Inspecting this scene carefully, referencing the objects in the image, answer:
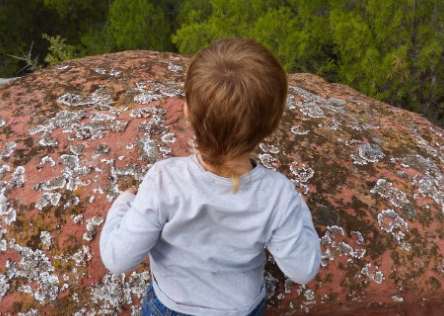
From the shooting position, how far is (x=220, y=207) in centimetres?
111

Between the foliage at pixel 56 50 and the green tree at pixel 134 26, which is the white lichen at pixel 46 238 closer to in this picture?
the foliage at pixel 56 50

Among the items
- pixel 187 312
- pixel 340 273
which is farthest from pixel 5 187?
pixel 340 273

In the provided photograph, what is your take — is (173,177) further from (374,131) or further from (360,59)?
(360,59)

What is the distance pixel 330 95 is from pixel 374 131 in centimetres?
44

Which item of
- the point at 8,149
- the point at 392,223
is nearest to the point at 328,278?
the point at 392,223

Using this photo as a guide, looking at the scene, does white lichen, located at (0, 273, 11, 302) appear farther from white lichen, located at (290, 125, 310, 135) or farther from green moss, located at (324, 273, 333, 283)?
white lichen, located at (290, 125, 310, 135)

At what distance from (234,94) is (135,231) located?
0.50 metres

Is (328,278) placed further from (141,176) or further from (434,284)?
(141,176)

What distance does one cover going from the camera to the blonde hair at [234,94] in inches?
37.0

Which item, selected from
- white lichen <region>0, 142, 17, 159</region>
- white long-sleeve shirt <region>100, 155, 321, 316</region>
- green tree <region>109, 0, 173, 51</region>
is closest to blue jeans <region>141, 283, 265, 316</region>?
white long-sleeve shirt <region>100, 155, 321, 316</region>

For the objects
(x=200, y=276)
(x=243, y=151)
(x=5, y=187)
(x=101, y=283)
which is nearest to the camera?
(x=243, y=151)

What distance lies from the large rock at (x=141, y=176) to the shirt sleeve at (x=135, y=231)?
560 mm

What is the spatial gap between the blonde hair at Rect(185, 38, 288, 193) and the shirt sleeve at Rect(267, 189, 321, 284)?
0.25 meters

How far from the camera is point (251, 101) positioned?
95 cm
